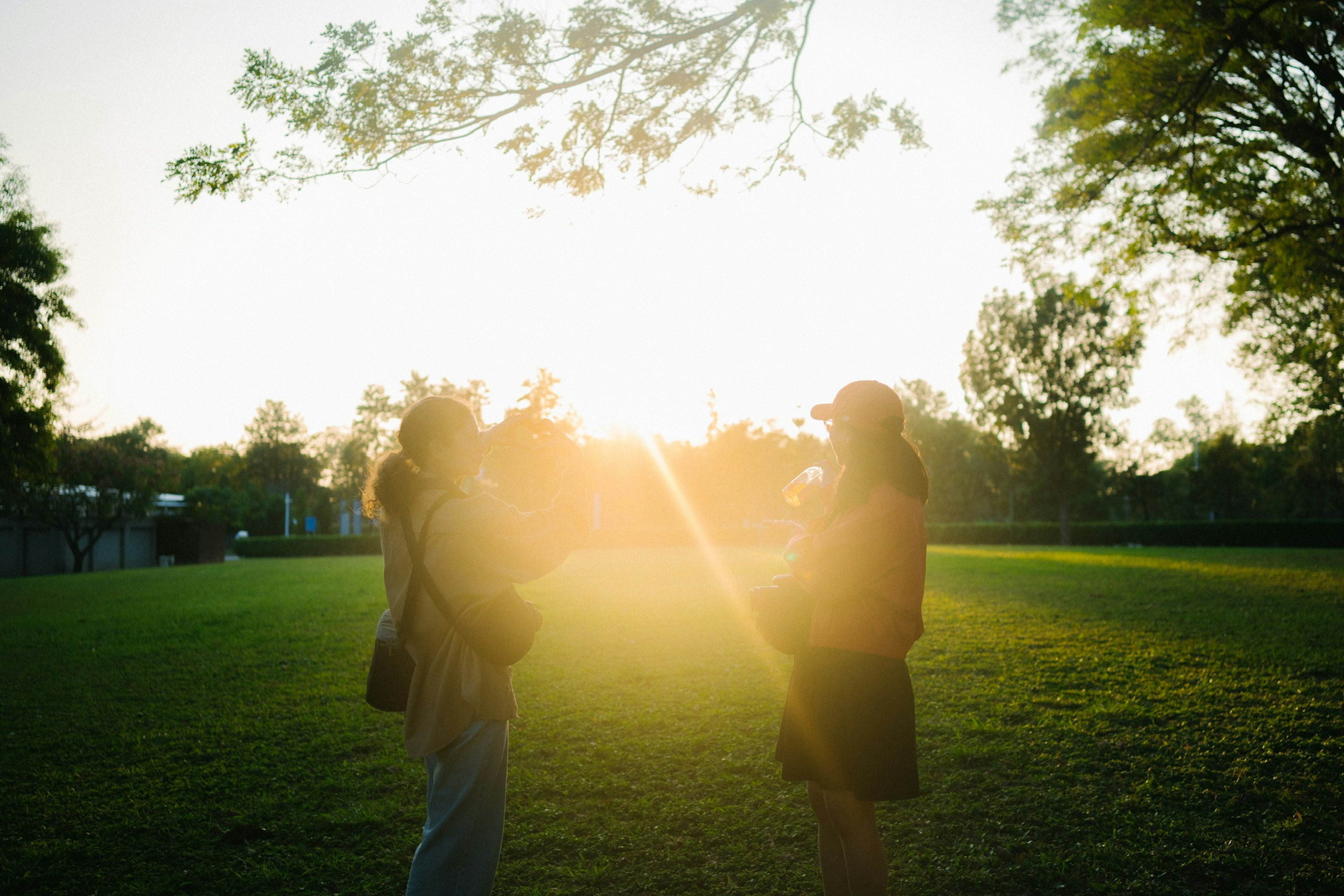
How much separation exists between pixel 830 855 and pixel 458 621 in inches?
65.5

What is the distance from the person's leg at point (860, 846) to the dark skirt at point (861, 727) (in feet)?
0.18

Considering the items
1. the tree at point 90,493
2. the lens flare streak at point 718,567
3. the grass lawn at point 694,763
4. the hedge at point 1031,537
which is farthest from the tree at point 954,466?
the grass lawn at point 694,763

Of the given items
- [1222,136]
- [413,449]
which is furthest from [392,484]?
[1222,136]

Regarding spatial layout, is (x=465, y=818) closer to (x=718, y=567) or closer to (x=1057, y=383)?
(x=718, y=567)

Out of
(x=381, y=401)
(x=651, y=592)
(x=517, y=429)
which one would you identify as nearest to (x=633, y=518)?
(x=381, y=401)

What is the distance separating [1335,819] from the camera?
400 centimetres

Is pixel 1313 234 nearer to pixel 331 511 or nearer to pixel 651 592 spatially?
pixel 651 592

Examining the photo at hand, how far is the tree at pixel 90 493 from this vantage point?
108 ft

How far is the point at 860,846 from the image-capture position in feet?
8.90

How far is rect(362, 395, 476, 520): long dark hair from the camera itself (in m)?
2.60

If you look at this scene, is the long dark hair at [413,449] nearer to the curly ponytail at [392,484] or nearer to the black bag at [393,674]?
the curly ponytail at [392,484]

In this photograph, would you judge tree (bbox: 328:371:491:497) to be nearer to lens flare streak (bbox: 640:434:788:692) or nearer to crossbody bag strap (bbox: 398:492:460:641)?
lens flare streak (bbox: 640:434:788:692)

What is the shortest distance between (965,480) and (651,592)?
2258 inches

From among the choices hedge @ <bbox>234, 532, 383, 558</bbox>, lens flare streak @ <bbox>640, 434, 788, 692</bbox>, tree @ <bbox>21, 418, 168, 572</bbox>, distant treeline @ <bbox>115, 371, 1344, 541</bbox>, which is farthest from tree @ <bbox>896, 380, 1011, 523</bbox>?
tree @ <bbox>21, 418, 168, 572</bbox>
